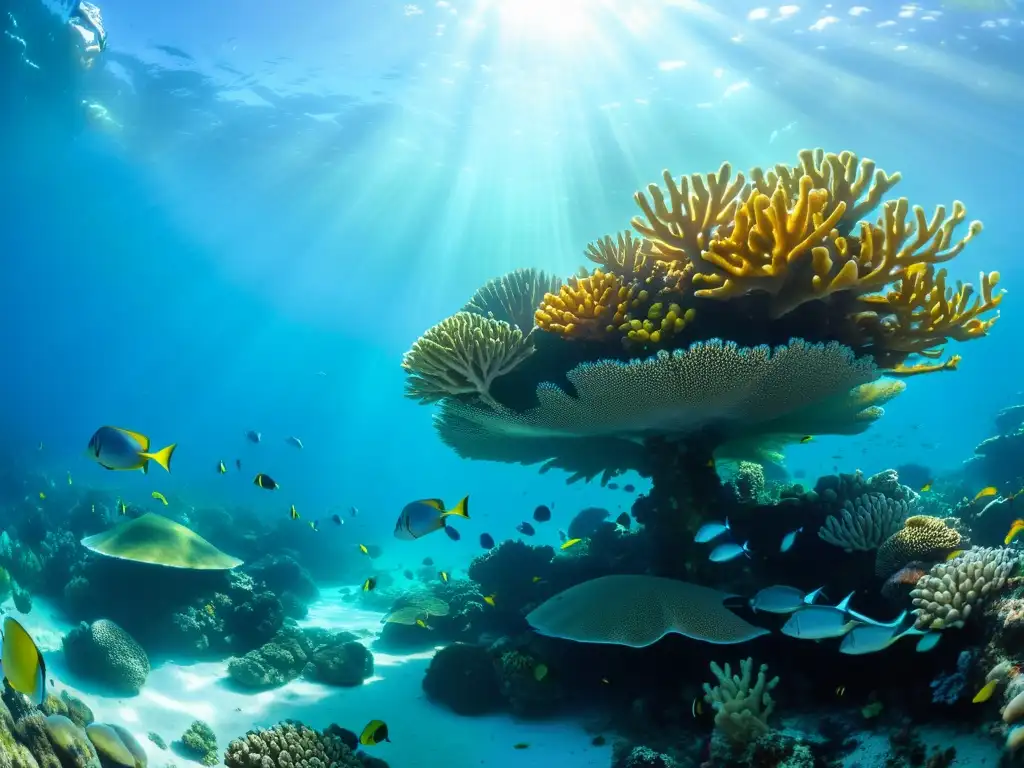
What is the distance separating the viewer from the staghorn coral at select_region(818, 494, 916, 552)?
5836mm

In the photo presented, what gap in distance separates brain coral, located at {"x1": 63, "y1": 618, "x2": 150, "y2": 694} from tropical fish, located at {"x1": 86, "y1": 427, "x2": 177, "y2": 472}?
4730 mm

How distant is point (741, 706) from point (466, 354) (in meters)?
3.93

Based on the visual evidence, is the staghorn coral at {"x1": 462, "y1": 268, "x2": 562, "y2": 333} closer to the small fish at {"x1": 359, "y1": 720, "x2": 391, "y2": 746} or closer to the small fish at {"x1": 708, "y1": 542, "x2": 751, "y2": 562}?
the small fish at {"x1": 708, "y1": 542, "x2": 751, "y2": 562}

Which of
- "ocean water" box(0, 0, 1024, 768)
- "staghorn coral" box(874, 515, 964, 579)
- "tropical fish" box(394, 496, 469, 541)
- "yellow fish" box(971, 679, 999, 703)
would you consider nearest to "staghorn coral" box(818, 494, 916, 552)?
"staghorn coral" box(874, 515, 964, 579)

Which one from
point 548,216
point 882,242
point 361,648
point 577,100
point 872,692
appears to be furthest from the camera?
point 548,216

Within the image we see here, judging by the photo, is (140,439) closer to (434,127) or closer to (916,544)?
(916,544)

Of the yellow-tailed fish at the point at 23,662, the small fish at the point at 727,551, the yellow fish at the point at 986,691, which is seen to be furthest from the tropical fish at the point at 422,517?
the yellow fish at the point at 986,691

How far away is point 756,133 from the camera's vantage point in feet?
80.6

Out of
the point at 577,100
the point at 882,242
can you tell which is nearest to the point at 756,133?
the point at 577,100

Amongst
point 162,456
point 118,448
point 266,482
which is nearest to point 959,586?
point 162,456

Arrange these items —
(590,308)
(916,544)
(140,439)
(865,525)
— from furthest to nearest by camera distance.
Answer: (865,525)
(590,308)
(916,544)
(140,439)

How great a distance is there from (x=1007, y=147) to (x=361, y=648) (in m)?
33.0

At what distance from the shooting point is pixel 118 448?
4219mm

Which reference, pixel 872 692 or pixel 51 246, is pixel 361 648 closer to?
pixel 872 692
